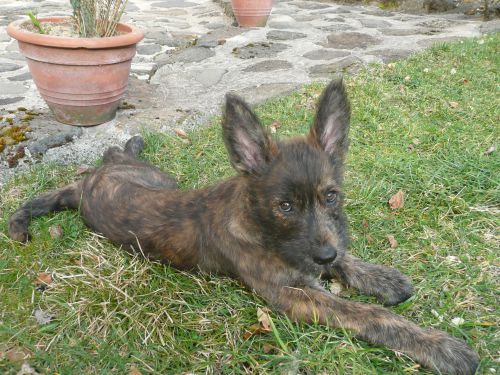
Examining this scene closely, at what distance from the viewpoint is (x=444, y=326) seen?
2807mm

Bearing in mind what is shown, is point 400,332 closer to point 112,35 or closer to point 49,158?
point 49,158

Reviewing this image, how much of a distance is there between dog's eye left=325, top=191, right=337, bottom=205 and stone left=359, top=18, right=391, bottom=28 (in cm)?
682

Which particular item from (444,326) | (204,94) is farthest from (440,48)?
(444,326)

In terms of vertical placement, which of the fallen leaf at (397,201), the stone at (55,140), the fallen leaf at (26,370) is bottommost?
the fallen leaf at (26,370)

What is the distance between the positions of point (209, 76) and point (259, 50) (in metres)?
1.32

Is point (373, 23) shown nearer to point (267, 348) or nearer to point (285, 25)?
point (285, 25)

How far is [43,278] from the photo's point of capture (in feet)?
10.9

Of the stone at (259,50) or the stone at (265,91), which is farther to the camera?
the stone at (259,50)

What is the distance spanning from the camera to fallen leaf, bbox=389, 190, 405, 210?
3.90 metres

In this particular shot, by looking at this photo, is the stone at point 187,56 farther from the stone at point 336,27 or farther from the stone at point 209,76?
the stone at point 336,27

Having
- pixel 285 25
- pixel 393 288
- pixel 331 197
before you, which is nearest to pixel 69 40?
pixel 331 197

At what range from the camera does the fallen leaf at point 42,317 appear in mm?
3006

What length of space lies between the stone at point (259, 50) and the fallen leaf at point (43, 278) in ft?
15.9

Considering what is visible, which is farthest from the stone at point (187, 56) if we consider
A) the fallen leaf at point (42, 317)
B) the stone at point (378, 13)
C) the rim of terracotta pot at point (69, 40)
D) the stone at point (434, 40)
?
the fallen leaf at point (42, 317)
